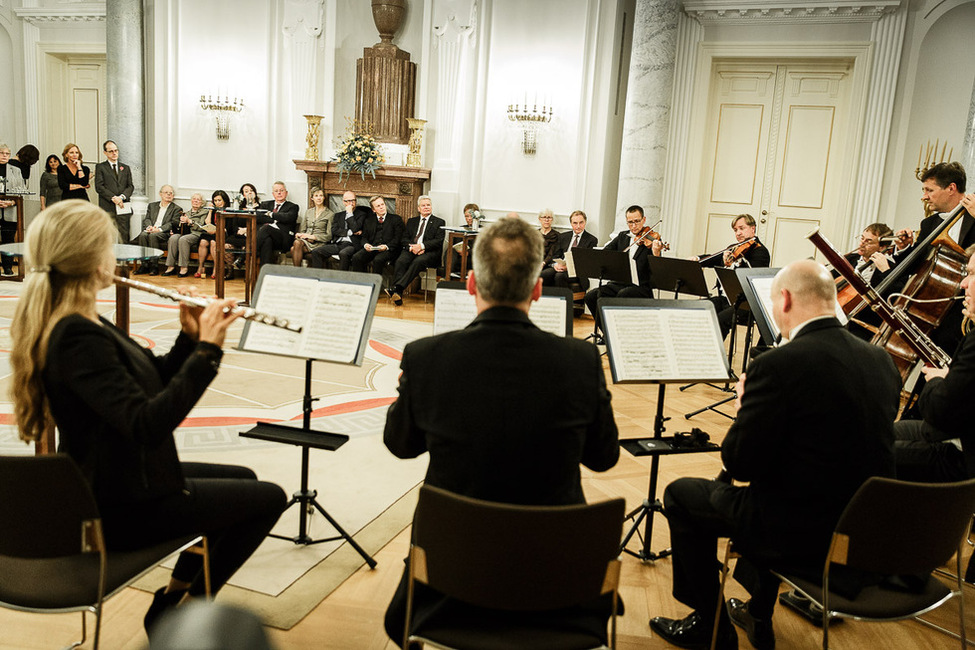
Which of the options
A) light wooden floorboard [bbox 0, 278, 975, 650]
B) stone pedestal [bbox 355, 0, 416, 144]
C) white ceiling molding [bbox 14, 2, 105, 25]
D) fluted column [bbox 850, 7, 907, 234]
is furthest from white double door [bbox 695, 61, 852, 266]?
white ceiling molding [bbox 14, 2, 105, 25]

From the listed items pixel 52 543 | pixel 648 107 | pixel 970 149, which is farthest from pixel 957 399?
pixel 648 107

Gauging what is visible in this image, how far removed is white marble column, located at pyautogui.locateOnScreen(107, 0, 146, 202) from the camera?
34.1 ft

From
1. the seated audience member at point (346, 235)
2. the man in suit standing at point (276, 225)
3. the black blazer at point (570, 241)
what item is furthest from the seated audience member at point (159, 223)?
the black blazer at point (570, 241)

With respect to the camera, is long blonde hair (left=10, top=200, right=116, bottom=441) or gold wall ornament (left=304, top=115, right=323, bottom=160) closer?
long blonde hair (left=10, top=200, right=116, bottom=441)

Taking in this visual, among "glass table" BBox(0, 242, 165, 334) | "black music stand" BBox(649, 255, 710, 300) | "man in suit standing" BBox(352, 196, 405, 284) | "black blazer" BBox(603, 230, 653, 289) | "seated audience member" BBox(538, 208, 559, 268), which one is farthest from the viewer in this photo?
"man in suit standing" BBox(352, 196, 405, 284)

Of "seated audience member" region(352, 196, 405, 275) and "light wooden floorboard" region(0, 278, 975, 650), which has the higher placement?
"seated audience member" region(352, 196, 405, 275)

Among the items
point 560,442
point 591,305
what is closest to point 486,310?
point 560,442

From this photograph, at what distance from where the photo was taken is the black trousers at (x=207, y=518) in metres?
2.04

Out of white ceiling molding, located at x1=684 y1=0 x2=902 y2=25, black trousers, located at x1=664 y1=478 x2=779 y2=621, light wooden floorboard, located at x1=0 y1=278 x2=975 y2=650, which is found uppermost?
white ceiling molding, located at x1=684 y1=0 x2=902 y2=25

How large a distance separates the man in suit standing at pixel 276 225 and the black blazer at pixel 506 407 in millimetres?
8396

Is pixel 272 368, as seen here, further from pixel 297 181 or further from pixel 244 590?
pixel 297 181

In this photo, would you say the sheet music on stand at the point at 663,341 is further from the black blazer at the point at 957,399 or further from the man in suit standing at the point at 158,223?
the man in suit standing at the point at 158,223

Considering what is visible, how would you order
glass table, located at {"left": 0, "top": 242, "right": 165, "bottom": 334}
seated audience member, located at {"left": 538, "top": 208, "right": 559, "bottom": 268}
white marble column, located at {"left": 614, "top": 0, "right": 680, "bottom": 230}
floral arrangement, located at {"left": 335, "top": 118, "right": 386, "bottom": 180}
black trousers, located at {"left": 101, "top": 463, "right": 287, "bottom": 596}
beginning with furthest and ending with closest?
floral arrangement, located at {"left": 335, "top": 118, "right": 386, "bottom": 180} < seated audience member, located at {"left": 538, "top": 208, "right": 559, "bottom": 268} < white marble column, located at {"left": 614, "top": 0, "right": 680, "bottom": 230} < glass table, located at {"left": 0, "top": 242, "right": 165, "bottom": 334} < black trousers, located at {"left": 101, "top": 463, "right": 287, "bottom": 596}

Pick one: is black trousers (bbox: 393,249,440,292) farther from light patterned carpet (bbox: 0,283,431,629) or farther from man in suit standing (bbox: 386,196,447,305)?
light patterned carpet (bbox: 0,283,431,629)
